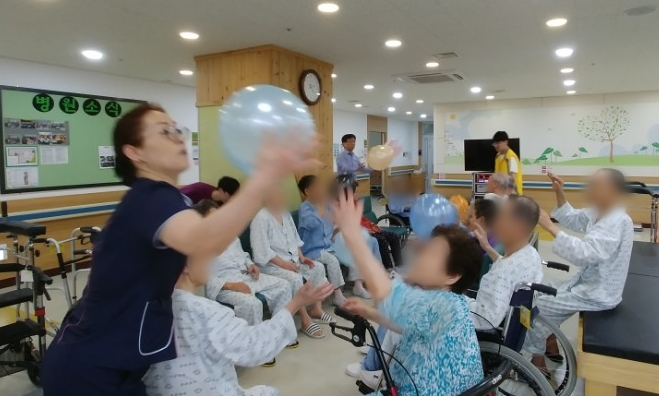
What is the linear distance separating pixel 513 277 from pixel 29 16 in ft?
13.1

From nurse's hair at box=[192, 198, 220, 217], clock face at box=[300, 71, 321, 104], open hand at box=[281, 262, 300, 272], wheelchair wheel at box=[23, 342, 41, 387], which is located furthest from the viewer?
clock face at box=[300, 71, 321, 104]

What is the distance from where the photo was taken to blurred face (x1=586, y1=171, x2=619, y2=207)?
218 centimetres

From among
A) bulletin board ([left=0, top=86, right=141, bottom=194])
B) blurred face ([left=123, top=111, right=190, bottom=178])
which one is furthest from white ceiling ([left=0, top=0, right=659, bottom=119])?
blurred face ([left=123, top=111, right=190, bottom=178])

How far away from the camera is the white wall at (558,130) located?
316 inches

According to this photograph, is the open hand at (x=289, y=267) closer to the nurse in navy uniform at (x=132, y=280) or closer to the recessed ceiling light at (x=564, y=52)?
the nurse in navy uniform at (x=132, y=280)

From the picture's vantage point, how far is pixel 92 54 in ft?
15.4

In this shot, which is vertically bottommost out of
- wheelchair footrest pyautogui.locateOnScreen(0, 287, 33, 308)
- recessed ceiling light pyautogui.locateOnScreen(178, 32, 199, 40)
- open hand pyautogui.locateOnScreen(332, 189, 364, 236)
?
wheelchair footrest pyautogui.locateOnScreen(0, 287, 33, 308)

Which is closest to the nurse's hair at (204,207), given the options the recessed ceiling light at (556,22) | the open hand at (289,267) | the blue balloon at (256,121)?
the blue balloon at (256,121)

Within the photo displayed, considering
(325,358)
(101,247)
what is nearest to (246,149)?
(101,247)

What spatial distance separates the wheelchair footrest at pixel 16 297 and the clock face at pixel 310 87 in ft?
10.5

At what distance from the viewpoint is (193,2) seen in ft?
10.5

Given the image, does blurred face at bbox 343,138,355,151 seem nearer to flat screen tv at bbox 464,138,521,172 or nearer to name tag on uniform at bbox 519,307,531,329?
name tag on uniform at bbox 519,307,531,329

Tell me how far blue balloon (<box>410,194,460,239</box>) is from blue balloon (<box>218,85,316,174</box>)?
122 cm

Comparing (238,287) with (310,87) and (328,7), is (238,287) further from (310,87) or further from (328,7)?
(310,87)
